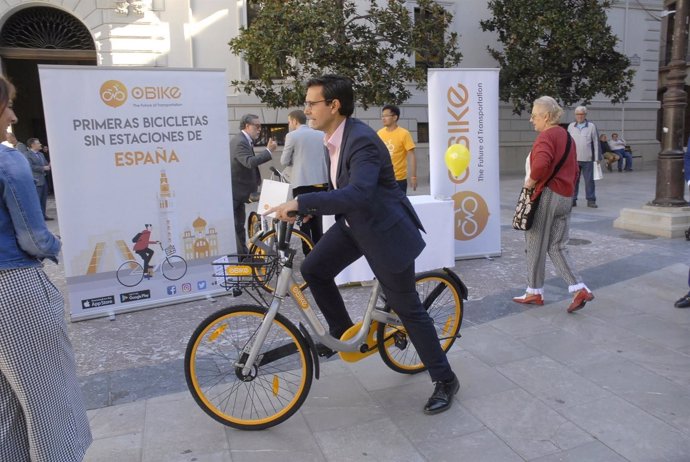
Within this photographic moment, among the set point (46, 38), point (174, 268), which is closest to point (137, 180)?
point (174, 268)

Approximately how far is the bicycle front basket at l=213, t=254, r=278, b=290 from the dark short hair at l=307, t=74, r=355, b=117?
2.88 feet

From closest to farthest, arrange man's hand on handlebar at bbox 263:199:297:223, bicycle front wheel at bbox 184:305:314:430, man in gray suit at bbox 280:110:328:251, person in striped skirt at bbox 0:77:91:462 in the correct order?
person in striped skirt at bbox 0:77:91:462 → man's hand on handlebar at bbox 263:199:297:223 → bicycle front wheel at bbox 184:305:314:430 → man in gray suit at bbox 280:110:328:251

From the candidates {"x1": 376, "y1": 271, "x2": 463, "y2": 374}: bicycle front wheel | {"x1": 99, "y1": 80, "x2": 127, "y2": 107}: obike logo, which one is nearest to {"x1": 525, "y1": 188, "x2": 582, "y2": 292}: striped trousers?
{"x1": 376, "y1": 271, "x2": 463, "y2": 374}: bicycle front wheel

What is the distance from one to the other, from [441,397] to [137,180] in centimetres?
348

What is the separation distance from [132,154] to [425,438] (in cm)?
370

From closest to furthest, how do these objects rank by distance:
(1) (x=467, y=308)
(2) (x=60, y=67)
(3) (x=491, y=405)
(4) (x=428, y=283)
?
(3) (x=491, y=405)
(4) (x=428, y=283)
(2) (x=60, y=67)
(1) (x=467, y=308)

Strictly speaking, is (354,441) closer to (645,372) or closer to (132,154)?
(645,372)

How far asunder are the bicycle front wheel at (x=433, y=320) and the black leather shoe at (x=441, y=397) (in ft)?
1.13

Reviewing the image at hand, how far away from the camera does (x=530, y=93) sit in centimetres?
1750

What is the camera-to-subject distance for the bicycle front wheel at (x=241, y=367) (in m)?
3.10

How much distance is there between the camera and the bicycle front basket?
2.88m

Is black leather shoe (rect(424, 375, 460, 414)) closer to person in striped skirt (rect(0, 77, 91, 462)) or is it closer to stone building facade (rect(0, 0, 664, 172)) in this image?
person in striped skirt (rect(0, 77, 91, 462))

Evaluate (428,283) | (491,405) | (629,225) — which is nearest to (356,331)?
(428,283)

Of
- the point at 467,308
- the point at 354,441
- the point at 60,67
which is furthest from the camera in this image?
the point at 467,308
